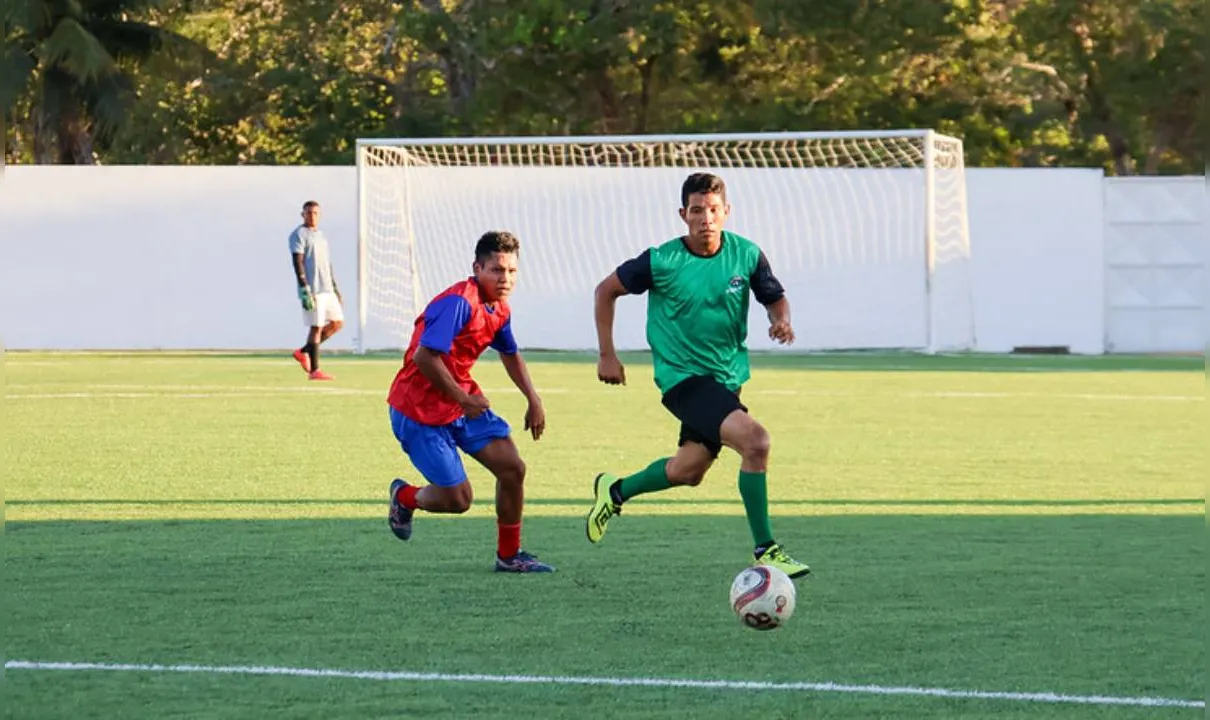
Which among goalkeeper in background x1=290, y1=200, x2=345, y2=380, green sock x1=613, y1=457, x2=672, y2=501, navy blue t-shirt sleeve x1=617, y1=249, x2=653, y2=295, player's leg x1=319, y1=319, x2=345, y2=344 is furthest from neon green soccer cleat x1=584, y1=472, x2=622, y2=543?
player's leg x1=319, y1=319, x2=345, y2=344

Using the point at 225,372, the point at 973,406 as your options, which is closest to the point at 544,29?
the point at 225,372

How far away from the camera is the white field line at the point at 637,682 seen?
6.33m

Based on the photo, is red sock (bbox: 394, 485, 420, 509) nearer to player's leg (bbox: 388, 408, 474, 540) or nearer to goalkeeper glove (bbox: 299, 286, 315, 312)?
player's leg (bbox: 388, 408, 474, 540)

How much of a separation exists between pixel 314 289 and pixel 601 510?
1334cm

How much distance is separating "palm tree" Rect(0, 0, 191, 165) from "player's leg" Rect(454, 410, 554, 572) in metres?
26.6

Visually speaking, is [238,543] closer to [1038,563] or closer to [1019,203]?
[1038,563]

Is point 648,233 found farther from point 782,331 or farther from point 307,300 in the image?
point 782,331

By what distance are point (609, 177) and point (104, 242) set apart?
7.37 m

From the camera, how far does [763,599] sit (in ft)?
24.7

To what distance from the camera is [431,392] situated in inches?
365

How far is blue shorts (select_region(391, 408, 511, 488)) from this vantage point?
9.30 metres

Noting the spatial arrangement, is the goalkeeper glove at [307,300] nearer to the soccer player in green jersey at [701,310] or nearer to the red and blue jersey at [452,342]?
the red and blue jersey at [452,342]

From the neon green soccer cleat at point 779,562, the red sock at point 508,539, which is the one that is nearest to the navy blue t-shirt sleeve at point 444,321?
the red sock at point 508,539

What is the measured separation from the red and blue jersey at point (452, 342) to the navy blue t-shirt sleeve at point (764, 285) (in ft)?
3.38
